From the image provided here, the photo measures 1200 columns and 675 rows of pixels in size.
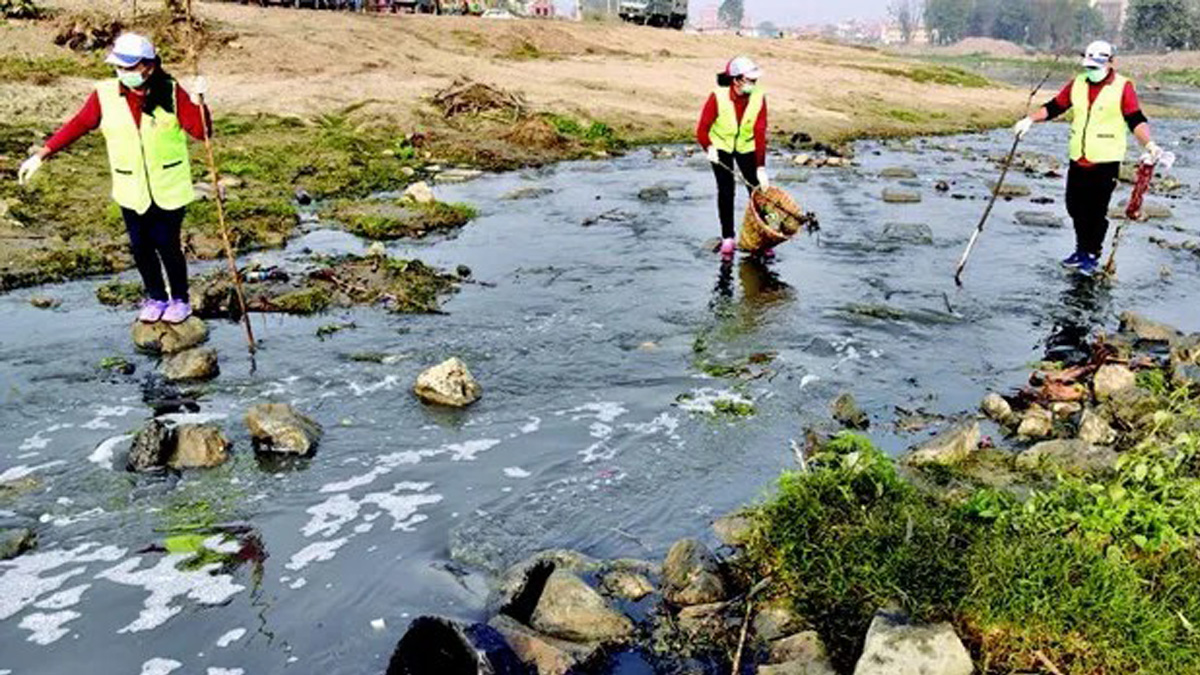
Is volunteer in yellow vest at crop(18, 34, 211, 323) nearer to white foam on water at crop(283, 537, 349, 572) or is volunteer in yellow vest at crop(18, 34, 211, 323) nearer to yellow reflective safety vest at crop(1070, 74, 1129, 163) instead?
white foam on water at crop(283, 537, 349, 572)

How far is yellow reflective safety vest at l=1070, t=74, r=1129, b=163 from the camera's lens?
10.5 metres

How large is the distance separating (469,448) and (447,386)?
0.82m

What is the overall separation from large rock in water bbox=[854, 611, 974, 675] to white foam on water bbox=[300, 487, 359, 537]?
3.10 meters

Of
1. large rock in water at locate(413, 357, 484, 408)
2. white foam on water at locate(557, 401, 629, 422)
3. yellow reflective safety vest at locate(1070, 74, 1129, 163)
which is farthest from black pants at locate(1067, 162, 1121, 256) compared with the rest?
large rock in water at locate(413, 357, 484, 408)

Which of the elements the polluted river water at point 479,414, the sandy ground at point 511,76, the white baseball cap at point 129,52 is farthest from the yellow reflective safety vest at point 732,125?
the sandy ground at point 511,76

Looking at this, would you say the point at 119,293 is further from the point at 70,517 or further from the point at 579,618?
the point at 579,618

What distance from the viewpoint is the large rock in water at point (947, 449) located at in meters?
6.04

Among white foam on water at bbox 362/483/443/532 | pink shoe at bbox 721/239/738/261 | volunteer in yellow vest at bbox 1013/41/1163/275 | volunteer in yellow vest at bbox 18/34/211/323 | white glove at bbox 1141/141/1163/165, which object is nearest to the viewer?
white foam on water at bbox 362/483/443/532

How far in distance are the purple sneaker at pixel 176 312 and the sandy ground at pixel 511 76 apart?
460 inches

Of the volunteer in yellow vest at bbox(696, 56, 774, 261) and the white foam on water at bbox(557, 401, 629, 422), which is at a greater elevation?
the volunteer in yellow vest at bbox(696, 56, 774, 261)

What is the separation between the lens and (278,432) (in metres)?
6.30

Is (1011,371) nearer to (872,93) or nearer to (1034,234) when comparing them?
(1034,234)

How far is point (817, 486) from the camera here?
4.80m

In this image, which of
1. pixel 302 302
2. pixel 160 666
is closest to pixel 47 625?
pixel 160 666
